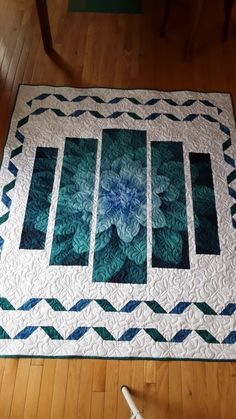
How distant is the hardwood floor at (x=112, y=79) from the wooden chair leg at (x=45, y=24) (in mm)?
53

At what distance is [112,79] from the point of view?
2135 mm

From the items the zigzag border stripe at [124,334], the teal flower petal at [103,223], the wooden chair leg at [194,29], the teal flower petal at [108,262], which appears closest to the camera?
the zigzag border stripe at [124,334]

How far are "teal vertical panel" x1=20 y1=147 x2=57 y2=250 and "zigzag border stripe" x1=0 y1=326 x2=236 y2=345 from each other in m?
0.33

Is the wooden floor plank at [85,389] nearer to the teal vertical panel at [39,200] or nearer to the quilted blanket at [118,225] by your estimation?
the quilted blanket at [118,225]

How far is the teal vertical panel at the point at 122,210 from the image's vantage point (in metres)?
1.59

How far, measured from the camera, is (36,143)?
1901mm

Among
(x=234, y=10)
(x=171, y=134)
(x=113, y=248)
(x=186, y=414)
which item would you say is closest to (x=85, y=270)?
(x=113, y=248)

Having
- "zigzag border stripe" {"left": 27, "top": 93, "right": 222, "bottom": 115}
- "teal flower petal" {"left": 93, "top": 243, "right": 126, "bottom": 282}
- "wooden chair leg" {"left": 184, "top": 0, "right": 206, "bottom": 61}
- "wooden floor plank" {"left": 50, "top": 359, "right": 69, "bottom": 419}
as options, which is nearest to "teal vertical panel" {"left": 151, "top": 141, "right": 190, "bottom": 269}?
"teal flower petal" {"left": 93, "top": 243, "right": 126, "bottom": 282}

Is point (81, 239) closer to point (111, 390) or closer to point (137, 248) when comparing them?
point (137, 248)

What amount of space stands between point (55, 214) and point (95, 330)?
1.65 ft

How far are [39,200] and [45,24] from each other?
3.16 feet

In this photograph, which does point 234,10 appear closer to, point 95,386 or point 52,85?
point 52,85

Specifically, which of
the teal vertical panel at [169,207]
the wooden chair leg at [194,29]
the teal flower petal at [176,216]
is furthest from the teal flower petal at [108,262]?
the wooden chair leg at [194,29]

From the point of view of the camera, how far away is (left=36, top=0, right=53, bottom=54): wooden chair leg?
6.64 ft
